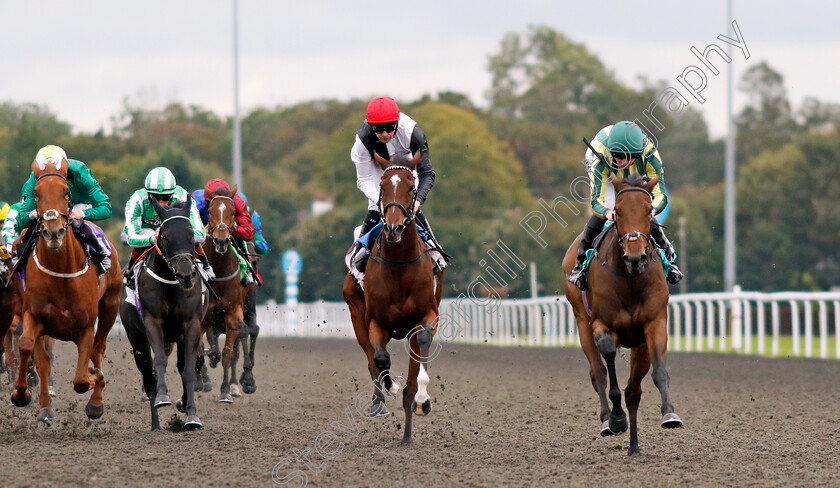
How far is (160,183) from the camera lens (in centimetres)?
973

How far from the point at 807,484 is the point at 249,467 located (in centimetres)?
322

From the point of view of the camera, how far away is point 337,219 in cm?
5162

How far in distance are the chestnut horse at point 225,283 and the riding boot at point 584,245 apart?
4.21 metres

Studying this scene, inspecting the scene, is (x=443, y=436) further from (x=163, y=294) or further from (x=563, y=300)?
(x=563, y=300)

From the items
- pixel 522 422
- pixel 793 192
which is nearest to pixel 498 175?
pixel 793 192

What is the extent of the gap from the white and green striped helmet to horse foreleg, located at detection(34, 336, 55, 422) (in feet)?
4.70

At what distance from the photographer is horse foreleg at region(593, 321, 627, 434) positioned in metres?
8.10

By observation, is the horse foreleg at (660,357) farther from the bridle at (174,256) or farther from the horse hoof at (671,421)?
the bridle at (174,256)

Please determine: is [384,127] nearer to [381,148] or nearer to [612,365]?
[381,148]

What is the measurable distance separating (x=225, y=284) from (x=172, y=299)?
114 inches

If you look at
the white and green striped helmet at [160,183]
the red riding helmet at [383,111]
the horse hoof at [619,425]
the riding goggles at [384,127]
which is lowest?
the horse hoof at [619,425]

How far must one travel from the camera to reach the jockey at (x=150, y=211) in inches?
380

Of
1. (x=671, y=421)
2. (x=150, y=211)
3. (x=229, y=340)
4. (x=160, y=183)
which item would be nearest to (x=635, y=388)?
(x=671, y=421)

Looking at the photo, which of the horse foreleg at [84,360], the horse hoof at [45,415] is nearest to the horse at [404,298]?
the horse foreleg at [84,360]
